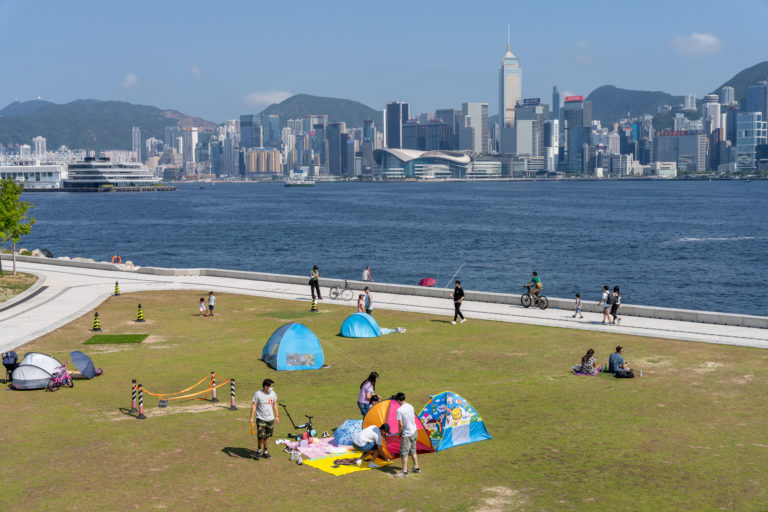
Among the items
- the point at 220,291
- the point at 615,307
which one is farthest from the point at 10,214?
the point at 615,307

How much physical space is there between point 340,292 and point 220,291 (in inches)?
285

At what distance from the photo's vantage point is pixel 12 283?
4372cm

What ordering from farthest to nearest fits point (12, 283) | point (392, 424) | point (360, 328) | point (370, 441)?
point (12, 283)
point (360, 328)
point (392, 424)
point (370, 441)

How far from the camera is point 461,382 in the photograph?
2300 cm

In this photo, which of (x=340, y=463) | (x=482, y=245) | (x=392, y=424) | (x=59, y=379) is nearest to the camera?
(x=340, y=463)

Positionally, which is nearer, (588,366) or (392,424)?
(392,424)

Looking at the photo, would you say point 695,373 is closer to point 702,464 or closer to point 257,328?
point 702,464

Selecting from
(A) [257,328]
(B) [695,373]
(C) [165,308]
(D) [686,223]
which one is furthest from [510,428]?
(D) [686,223]

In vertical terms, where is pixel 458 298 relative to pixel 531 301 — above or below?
above

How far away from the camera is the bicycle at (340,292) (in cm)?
3953

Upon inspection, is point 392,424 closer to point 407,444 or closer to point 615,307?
point 407,444

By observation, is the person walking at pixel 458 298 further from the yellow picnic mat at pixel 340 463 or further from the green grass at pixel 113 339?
the yellow picnic mat at pixel 340 463

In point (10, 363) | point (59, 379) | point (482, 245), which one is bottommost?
point (482, 245)

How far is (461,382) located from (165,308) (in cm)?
1881
